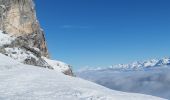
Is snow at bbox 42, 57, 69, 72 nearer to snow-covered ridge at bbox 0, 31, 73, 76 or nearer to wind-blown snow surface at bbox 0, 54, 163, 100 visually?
snow-covered ridge at bbox 0, 31, 73, 76

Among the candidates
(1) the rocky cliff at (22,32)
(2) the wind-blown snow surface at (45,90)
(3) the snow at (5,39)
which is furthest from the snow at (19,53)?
(2) the wind-blown snow surface at (45,90)

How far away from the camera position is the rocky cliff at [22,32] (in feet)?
181

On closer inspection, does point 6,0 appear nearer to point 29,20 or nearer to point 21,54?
point 29,20

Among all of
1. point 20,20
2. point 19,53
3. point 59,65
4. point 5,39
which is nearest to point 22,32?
point 20,20

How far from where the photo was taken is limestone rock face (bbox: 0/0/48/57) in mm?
64688

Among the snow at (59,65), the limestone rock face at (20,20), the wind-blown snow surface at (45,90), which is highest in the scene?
the limestone rock face at (20,20)

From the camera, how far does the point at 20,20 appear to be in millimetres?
67562

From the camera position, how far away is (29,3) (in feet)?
237

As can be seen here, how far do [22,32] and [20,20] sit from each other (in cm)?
216

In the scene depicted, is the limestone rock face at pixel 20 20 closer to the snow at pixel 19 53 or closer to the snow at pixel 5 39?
the snow at pixel 5 39

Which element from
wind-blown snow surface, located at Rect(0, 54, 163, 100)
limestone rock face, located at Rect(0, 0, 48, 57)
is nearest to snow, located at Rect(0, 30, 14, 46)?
limestone rock face, located at Rect(0, 0, 48, 57)

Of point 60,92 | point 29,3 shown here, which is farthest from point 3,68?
point 29,3

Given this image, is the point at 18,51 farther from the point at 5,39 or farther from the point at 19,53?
the point at 5,39

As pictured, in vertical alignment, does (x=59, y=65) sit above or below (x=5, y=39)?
below
